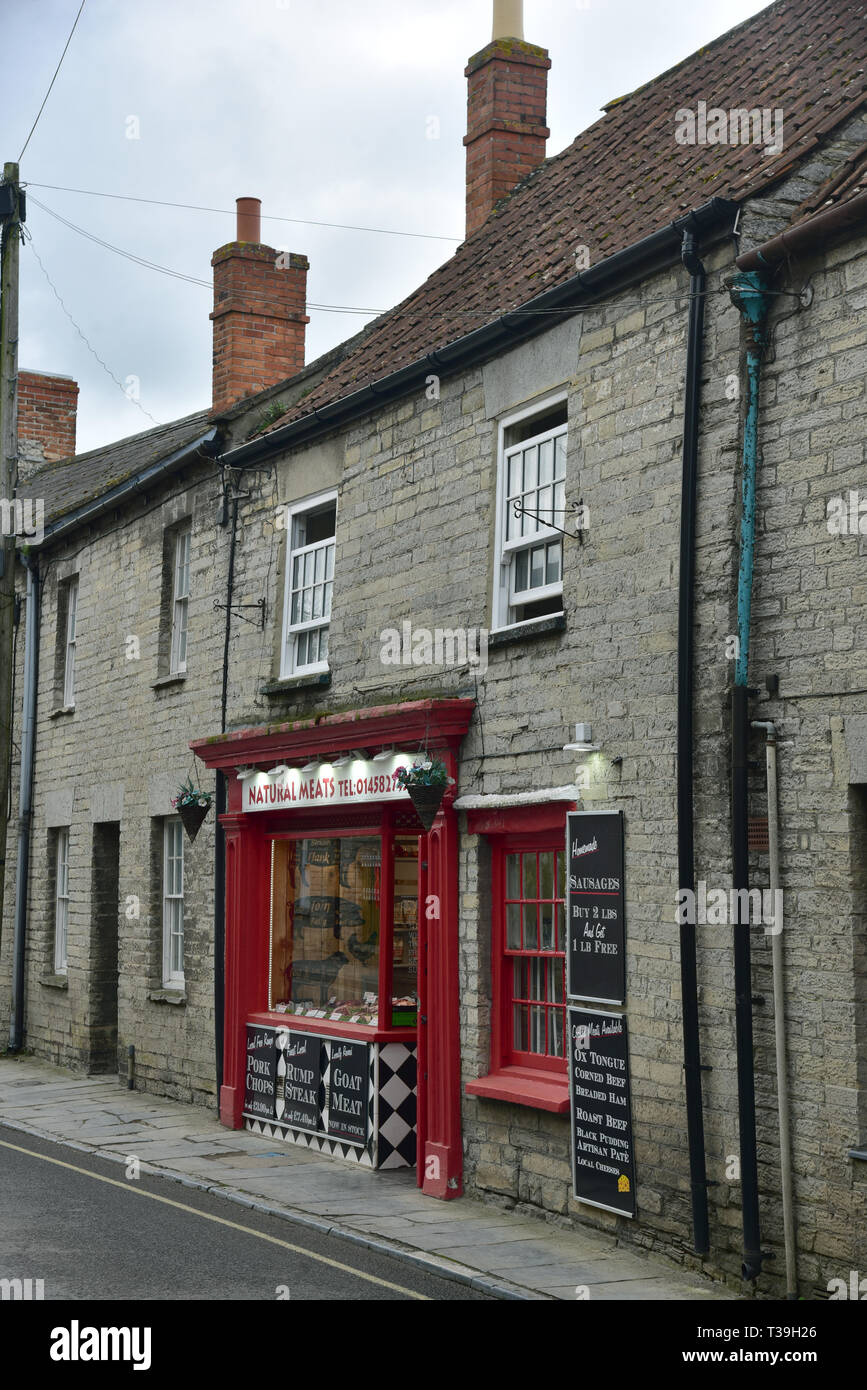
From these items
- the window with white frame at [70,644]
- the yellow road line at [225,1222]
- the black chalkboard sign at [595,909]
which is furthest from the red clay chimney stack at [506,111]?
the yellow road line at [225,1222]

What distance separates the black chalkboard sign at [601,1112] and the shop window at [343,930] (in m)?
2.85

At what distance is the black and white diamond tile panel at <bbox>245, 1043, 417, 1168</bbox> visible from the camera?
1195cm

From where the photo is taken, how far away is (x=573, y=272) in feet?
35.4

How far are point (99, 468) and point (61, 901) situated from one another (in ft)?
22.5

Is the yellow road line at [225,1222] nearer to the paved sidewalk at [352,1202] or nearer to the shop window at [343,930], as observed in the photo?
the paved sidewalk at [352,1202]

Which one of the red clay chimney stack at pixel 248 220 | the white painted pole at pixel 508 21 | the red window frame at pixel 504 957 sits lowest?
the red window frame at pixel 504 957

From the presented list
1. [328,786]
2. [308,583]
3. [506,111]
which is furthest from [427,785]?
[506,111]

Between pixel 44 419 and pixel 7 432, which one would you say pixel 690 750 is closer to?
pixel 7 432

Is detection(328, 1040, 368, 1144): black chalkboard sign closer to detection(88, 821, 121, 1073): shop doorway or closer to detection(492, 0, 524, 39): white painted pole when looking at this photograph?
detection(88, 821, 121, 1073): shop doorway

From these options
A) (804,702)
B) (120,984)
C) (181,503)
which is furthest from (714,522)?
(120,984)

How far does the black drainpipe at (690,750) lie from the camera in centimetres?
840

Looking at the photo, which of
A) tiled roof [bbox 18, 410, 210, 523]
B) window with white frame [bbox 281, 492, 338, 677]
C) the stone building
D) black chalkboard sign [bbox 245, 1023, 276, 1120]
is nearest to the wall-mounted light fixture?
the stone building

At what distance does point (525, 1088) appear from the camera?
10227 millimetres
